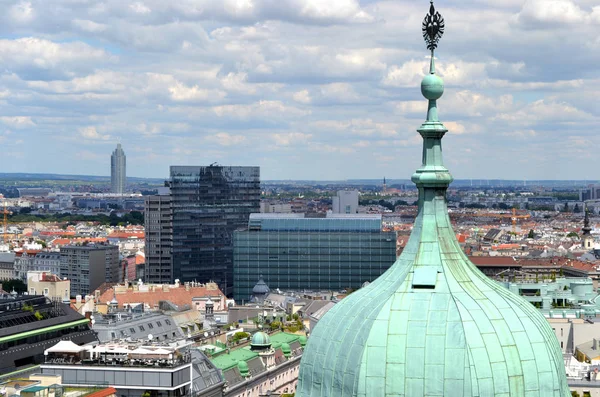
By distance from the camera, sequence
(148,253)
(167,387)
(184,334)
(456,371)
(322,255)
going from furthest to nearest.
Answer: (148,253) → (322,255) → (184,334) → (167,387) → (456,371)

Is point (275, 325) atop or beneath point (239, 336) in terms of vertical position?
beneath

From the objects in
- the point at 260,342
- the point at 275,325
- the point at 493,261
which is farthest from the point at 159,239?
the point at 260,342

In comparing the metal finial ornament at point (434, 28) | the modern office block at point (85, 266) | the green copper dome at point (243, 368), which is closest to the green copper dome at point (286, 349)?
the green copper dome at point (243, 368)

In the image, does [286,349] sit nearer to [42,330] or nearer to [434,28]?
[42,330]

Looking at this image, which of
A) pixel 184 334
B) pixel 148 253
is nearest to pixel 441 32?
pixel 184 334

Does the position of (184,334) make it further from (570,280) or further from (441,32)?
(441,32)
